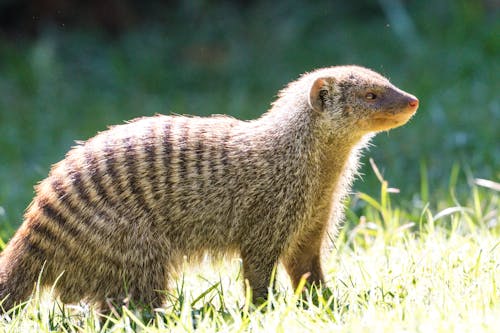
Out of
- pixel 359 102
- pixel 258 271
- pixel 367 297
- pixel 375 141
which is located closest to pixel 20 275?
pixel 258 271

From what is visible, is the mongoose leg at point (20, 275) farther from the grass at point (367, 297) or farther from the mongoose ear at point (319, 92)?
the mongoose ear at point (319, 92)

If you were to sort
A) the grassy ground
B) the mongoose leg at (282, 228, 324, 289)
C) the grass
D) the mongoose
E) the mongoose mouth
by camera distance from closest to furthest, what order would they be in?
the grass, the grassy ground, the mongoose, the mongoose mouth, the mongoose leg at (282, 228, 324, 289)

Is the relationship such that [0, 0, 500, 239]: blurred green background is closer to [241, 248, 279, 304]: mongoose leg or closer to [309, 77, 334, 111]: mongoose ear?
[309, 77, 334, 111]: mongoose ear

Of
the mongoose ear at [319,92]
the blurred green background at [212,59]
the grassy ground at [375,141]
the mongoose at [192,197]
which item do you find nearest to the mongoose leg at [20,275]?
the mongoose at [192,197]

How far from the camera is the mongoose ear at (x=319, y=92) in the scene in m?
3.18

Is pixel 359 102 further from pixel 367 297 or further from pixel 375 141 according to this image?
pixel 375 141

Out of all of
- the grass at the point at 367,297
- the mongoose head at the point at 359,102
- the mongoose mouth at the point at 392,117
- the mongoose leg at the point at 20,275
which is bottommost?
the grass at the point at 367,297

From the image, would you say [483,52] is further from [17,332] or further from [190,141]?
[17,332]

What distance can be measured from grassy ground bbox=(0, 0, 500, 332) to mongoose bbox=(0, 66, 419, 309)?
0.44 ft

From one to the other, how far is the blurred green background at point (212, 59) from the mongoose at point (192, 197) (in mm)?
2208

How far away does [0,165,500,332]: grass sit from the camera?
243 centimetres

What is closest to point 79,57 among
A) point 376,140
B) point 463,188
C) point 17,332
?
point 376,140

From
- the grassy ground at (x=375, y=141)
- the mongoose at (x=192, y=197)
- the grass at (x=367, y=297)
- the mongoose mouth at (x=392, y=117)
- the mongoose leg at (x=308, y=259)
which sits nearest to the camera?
the grass at (x=367, y=297)

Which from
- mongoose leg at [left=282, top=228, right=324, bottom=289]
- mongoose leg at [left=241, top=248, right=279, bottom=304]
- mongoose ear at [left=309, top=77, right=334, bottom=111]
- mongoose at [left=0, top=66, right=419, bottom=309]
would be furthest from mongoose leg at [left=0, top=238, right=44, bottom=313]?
mongoose ear at [left=309, top=77, right=334, bottom=111]
